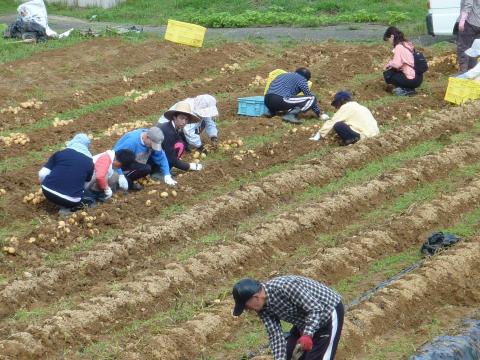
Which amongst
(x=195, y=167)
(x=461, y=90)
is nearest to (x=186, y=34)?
(x=461, y=90)

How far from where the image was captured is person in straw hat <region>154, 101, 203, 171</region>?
1276cm

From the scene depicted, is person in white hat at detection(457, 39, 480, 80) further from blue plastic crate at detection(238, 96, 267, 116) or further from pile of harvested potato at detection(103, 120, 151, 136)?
pile of harvested potato at detection(103, 120, 151, 136)

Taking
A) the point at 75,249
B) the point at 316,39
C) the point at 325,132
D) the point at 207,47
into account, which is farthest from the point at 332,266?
the point at 316,39

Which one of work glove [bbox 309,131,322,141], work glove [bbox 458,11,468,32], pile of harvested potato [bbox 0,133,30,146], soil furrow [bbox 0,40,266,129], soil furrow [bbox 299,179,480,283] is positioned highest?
work glove [bbox 458,11,468,32]

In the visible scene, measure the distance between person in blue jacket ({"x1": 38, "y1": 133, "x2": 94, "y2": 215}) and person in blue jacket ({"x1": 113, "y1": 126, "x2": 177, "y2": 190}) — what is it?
72 centimetres

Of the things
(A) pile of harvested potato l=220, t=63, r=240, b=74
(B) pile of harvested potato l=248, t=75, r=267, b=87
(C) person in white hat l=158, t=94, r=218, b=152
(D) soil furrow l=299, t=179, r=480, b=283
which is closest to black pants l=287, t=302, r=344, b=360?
(D) soil furrow l=299, t=179, r=480, b=283

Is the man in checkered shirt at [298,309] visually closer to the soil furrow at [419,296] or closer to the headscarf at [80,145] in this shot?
the soil furrow at [419,296]

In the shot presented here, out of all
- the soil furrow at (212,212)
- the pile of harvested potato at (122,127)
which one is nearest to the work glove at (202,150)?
the pile of harvested potato at (122,127)

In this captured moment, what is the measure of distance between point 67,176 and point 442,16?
11.3 meters

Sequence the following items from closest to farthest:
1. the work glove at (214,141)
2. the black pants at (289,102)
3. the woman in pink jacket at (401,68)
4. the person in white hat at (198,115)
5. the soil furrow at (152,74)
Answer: the person in white hat at (198,115), the work glove at (214,141), the black pants at (289,102), the soil furrow at (152,74), the woman in pink jacket at (401,68)

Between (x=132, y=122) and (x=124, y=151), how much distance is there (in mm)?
3568

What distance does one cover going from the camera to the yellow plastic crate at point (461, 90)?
16.4 metres

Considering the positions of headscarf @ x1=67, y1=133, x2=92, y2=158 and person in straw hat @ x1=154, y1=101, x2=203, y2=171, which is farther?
person in straw hat @ x1=154, y1=101, x2=203, y2=171

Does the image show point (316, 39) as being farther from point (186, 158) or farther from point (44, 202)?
point (44, 202)
